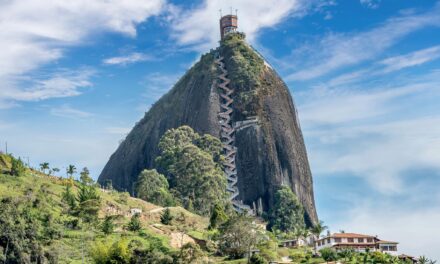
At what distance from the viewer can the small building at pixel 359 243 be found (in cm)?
11125

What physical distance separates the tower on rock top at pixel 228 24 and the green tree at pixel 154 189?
5943cm

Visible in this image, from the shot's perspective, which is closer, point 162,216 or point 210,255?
point 210,255

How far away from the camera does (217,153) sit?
14412 cm

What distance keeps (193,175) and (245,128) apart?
2968 cm

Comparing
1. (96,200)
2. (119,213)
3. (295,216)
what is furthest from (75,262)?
(295,216)

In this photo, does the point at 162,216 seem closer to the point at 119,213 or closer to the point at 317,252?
the point at 119,213

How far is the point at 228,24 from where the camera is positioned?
568 ft

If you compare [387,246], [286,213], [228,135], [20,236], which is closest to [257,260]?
[20,236]

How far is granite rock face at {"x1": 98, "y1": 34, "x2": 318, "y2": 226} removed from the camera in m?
148

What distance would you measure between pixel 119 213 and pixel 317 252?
3117 centimetres

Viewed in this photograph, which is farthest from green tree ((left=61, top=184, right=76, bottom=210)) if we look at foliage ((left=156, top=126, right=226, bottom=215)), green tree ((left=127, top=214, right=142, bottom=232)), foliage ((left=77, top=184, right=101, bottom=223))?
foliage ((left=156, top=126, right=226, bottom=215))

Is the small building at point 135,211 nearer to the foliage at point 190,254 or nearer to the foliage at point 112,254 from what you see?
the foliage at point 112,254

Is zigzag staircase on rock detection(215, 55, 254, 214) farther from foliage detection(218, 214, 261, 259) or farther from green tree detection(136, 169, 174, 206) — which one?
foliage detection(218, 214, 261, 259)

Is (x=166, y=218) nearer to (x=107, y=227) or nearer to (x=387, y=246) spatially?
(x=107, y=227)
